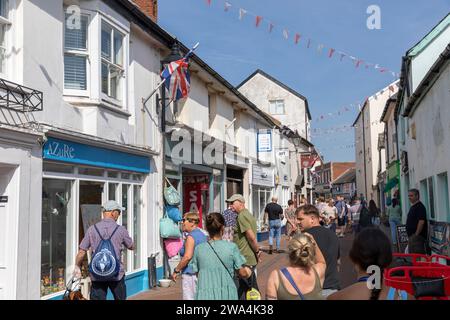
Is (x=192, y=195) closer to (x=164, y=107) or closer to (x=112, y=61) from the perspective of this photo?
(x=164, y=107)

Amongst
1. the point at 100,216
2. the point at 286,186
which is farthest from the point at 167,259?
the point at 286,186

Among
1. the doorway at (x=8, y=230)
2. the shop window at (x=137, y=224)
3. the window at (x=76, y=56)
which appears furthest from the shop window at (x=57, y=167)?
the shop window at (x=137, y=224)

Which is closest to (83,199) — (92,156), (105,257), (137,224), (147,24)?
(92,156)

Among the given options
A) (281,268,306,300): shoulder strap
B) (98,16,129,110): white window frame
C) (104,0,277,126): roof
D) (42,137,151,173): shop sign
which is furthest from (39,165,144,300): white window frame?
(281,268,306,300): shoulder strap

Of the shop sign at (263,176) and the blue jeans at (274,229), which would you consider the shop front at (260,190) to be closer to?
the shop sign at (263,176)

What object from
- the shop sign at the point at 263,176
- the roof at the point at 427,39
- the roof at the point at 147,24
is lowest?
the shop sign at the point at 263,176

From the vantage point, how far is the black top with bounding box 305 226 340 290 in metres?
5.07

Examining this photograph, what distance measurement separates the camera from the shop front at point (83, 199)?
7.38 m

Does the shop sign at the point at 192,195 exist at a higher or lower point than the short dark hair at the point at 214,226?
higher

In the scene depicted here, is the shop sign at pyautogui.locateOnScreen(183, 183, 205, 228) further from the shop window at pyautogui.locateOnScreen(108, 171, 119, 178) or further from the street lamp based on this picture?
the shop window at pyautogui.locateOnScreen(108, 171, 119, 178)

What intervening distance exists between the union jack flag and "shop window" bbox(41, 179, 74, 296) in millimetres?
3702

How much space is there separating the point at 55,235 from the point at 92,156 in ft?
4.92

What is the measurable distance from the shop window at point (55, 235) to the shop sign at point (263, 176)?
13.1 meters

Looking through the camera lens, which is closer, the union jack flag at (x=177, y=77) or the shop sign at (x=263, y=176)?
the union jack flag at (x=177, y=77)
